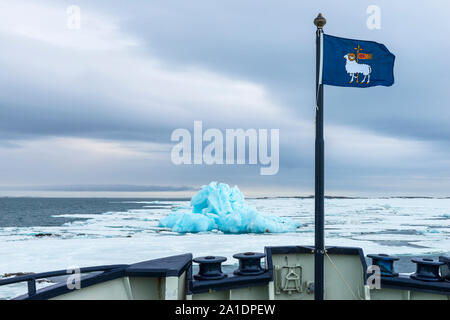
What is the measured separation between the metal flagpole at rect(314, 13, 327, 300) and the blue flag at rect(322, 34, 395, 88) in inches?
4.6

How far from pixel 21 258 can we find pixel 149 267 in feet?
74.4

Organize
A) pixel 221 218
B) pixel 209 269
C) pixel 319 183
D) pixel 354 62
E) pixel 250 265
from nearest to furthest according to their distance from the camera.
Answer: pixel 319 183 → pixel 354 62 → pixel 209 269 → pixel 250 265 → pixel 221 218

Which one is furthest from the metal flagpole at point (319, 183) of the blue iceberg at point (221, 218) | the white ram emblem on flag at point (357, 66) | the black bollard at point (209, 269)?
the blue iceberg at point (221, 218)

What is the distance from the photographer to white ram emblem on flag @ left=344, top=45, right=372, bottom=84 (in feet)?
17.4

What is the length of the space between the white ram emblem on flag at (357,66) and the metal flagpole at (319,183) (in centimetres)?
44

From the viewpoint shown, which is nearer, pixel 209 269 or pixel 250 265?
pixel 209 269

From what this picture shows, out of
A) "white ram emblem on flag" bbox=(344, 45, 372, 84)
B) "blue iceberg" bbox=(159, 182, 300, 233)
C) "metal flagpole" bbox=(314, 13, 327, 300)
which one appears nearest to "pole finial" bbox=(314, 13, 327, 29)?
"metal flagpole" bbox=(314, 13, 327, 300)

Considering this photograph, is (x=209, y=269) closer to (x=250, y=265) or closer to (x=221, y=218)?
(x=250, y=265)

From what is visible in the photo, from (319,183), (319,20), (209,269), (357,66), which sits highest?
(319,20)

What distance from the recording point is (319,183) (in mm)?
5039

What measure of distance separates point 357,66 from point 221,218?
A: 34.9 m

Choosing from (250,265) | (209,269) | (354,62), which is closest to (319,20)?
(354,62)
